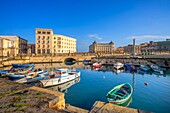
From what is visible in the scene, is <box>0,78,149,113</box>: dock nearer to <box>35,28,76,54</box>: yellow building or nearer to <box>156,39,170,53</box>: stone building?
<box>35,28,76,54</box>: yellow building

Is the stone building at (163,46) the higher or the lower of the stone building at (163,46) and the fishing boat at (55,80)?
the higher

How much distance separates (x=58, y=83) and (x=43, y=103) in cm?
1646

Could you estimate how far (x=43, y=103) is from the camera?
409 cm

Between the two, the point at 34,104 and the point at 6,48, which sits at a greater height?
the point at 6,48

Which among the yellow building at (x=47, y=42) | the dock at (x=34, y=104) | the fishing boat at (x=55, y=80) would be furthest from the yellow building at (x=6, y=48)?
the dock at (x=34, y=104)

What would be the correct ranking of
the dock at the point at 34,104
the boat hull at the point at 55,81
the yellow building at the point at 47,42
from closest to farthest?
the dock at the point at 34,104 → the boat hull at the point at 55,81 → the yellow building at the point at 47,42

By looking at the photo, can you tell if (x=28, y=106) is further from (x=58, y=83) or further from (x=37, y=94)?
(x=58, y=83)

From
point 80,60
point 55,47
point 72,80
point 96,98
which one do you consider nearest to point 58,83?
point 72,80

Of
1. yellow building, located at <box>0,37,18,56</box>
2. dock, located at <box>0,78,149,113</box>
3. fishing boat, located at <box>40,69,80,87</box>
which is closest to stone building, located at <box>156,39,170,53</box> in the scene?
fishing boat, located at <box>40,69,80,87</box>

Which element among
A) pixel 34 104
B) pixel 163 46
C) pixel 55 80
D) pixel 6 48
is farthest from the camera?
pixel 163 46

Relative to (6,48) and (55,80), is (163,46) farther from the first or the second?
(6,48)

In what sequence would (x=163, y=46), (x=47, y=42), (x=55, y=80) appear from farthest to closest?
(x=163, y=46), (x=47, y=42), (x=55, y=80)

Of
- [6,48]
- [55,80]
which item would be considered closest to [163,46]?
[55,80]

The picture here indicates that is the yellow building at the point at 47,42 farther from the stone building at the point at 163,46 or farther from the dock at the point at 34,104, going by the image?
the stone building at the point at 163,46
